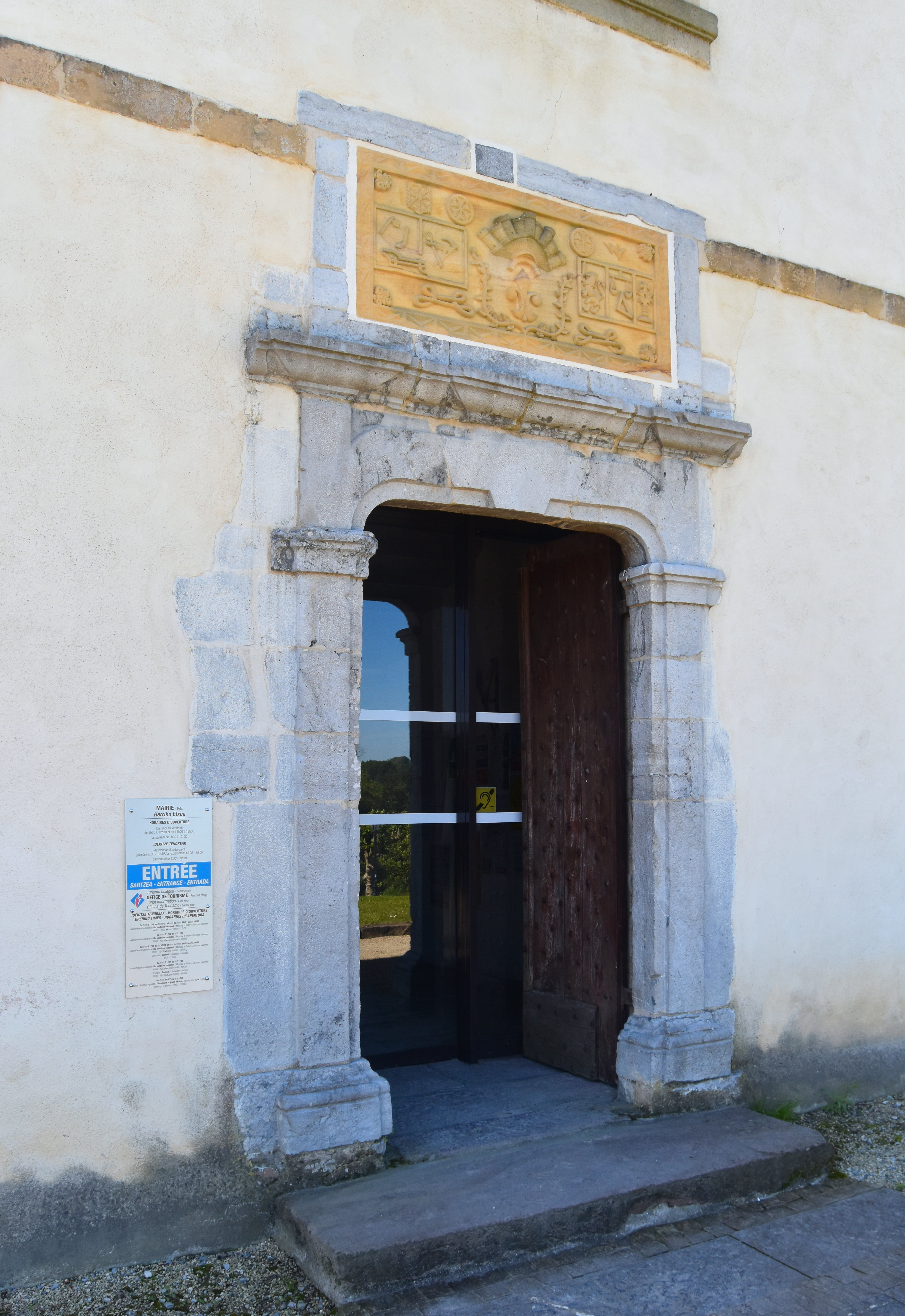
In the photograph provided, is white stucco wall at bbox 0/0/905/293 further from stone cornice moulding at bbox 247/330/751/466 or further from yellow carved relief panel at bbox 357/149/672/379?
stone cornice moulding at bbox 247/330/751/466

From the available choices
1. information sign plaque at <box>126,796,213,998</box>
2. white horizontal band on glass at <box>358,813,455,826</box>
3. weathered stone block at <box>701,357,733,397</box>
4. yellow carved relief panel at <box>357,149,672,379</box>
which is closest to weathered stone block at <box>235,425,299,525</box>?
yellow carved relief panel at <box>357,149,672,379</box>

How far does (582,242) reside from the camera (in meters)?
3.99

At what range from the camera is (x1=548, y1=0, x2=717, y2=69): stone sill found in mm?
4094

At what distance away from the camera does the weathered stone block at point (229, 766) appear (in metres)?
3.12

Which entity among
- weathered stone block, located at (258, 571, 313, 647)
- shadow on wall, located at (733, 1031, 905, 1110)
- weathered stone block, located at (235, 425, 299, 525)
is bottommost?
shadow on wall, located at (733, 1031, 905, 1110)

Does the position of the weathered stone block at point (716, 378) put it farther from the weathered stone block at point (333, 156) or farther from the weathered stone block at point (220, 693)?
the weathered stone block at point (220, 693)

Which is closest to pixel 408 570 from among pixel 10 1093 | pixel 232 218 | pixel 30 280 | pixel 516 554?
pixel 516 554

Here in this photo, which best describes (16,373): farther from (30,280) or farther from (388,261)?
(388,261)

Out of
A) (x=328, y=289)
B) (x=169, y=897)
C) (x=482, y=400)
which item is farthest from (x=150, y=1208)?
(x=328, y=289)

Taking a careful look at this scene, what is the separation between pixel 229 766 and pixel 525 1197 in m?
1.56

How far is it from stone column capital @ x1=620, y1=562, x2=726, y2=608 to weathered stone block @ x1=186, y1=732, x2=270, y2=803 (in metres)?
1.65

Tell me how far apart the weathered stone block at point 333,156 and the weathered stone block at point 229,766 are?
192cm

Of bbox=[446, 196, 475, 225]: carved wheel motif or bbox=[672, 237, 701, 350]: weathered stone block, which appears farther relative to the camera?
bbox=[672, 237, 701, 350]: weathered stone block

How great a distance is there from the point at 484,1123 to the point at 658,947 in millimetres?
906
